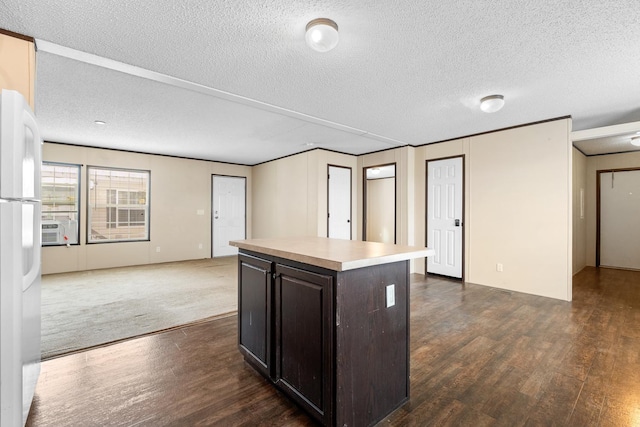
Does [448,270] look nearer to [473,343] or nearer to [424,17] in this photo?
[473,343]

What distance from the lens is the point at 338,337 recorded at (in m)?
1.49

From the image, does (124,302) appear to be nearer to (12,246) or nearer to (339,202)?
(12,246)

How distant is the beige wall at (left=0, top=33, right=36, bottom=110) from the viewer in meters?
2.04

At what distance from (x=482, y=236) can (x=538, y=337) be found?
210cm

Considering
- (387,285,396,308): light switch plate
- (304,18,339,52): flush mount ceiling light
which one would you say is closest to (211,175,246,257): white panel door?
(304,18,339,52): flush mount ceiling light

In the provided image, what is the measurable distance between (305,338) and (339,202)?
463 cm

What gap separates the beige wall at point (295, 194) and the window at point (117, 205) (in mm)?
2563

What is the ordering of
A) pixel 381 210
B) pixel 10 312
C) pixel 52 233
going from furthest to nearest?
pixel 381 210 → pixel 52 233 → pixel 10 312

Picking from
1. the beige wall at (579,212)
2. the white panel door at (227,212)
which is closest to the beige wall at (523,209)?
the beige wall at (579,212)

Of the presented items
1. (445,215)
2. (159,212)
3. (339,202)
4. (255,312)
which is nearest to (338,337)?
(255,312)

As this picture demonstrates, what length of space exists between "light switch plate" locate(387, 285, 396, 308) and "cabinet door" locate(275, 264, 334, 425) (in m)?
0.41

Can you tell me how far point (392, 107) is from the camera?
357 cm

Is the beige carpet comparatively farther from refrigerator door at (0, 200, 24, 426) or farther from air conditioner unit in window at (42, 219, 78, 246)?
refrigerator door at (0, 200, 24, 426)

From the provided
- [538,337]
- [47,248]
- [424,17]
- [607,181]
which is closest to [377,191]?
[607,181]
